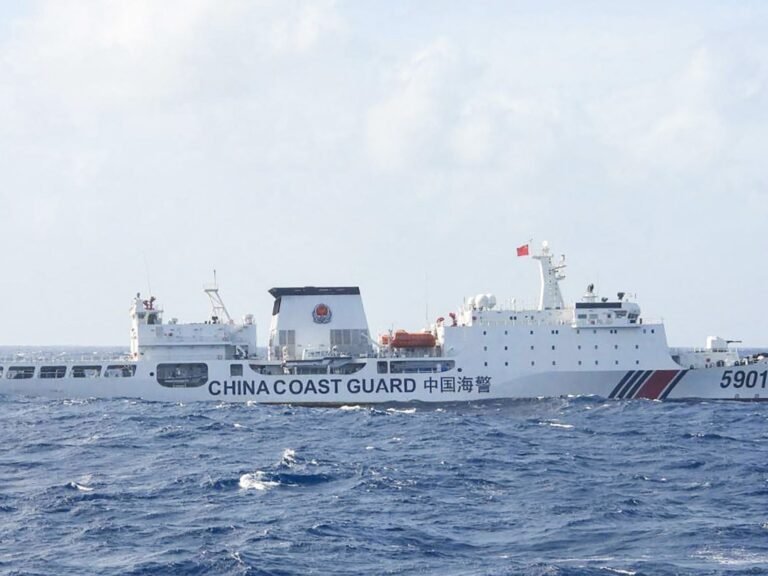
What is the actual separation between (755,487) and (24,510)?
14.9m

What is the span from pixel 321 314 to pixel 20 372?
12.8 meters

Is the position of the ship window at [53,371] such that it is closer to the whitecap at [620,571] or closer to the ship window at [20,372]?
the ship window at [20,372]

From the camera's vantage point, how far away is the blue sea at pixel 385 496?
16.5 metres

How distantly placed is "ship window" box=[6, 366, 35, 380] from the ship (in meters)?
0.04

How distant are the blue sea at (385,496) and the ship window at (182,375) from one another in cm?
684

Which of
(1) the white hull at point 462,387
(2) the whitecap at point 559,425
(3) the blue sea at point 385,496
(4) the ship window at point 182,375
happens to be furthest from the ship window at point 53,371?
(2) the whitecap at point 559,425

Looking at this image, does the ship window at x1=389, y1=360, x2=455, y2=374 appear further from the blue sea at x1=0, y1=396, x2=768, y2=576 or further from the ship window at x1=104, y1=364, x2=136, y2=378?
the ship window at x1=104, y1=364, x2=136, y2=378

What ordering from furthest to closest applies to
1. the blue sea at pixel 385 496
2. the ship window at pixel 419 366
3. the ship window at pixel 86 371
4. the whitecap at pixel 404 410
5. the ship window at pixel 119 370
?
the ship window at pixel 86 371 → the ship window at pixel 119 370 → the ship window at pixel 419 366 → the whitecap at pixel 404 410 → the blue sea at pixel 385 496

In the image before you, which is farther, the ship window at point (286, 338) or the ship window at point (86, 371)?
the ship window at point (286, 338)

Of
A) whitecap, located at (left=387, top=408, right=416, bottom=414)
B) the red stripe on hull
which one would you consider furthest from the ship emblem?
the red stripe on hull

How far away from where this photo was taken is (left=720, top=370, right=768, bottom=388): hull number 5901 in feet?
136

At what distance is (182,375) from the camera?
139ft

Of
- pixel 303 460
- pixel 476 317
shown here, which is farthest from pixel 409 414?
pixel 303 460

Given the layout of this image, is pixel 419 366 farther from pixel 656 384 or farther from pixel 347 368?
pixel 656 384
